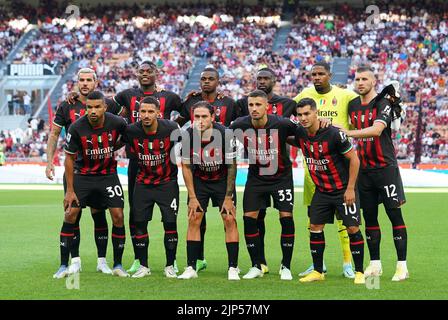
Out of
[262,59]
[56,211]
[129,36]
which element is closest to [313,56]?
[262,59]

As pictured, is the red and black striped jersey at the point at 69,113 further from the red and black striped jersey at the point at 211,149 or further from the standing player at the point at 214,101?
the red and black striped jersey at the point at 211,149

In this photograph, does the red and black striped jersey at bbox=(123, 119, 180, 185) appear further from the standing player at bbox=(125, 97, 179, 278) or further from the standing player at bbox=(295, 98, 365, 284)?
the standing player at bbox=(295, 98, 365, 284)

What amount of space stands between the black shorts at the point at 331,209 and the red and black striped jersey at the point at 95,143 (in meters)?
2.42

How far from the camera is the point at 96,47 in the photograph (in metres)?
44.4

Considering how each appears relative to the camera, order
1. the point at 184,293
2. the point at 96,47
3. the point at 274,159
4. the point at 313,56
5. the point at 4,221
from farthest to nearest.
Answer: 1. the point at 96,47
2. the point at 313,56
3. the point at 4,221
4. the point at 274,159
5. the point at 184,293

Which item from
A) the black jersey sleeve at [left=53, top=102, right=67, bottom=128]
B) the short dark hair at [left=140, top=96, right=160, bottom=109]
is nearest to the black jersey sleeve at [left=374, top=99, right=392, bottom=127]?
the short dark hair at [left=140, top=96, right=160, bottom=109]

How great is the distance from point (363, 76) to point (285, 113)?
1153 mm

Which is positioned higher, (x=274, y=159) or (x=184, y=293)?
(x=274, y=159)

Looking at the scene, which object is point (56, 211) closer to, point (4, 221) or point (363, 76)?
point (4, 221)

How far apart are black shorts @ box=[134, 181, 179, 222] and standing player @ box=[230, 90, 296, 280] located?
2.81 ft

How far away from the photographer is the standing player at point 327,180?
31.2 feet

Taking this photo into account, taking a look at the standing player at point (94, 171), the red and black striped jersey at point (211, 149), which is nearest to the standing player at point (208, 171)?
the red and black striped jersey at point (211, 149)

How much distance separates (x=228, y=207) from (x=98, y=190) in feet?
5.08

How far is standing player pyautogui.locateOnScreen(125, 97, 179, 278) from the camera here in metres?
10.0
